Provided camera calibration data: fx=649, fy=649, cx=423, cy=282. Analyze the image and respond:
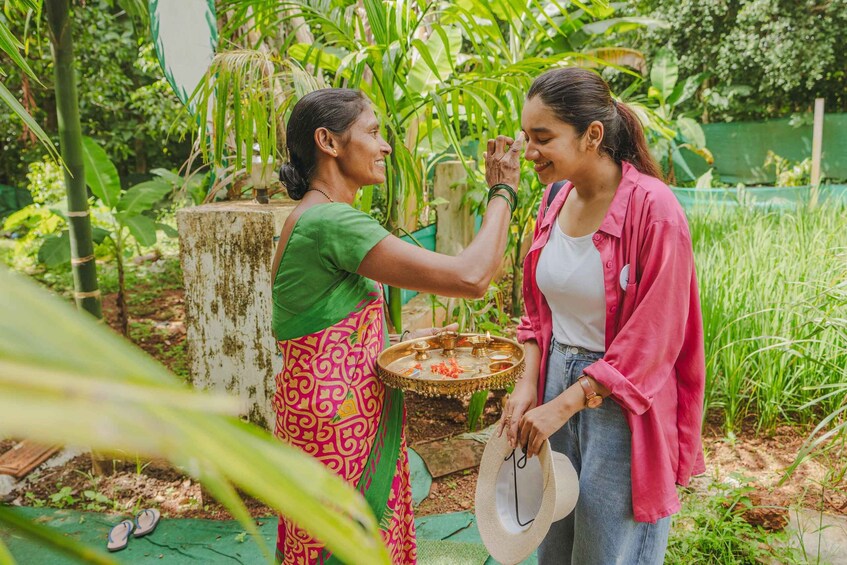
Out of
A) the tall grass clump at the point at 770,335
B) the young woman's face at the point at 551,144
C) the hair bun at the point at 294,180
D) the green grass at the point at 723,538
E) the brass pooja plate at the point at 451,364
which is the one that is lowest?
the green grass at the point at 723,538

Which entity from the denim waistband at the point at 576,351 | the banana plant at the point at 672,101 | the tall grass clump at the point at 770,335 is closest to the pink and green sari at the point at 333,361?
the denim waistband at the point at 576,351

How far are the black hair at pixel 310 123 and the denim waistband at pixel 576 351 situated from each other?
2.65ft

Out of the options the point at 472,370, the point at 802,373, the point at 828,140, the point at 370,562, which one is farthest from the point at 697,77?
the point at 370,562

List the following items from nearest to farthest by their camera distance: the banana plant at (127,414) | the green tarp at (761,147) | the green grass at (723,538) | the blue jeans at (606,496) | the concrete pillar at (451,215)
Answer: the banana plant at (127,414) → the blue jeans at (606,496) → the green grass at (723,538) → the concrete pillar at (451,215) → the green tarp at (761,147)

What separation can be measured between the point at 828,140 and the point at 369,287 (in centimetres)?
1090

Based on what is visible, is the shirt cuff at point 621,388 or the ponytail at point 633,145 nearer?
the shirt cuff at point 621,388

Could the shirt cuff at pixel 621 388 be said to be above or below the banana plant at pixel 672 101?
below

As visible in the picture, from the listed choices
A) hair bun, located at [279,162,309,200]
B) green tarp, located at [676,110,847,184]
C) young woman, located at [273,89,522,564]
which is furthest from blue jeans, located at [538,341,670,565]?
green tarp, located at [676,110,847,184]

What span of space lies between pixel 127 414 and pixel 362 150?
158 cm

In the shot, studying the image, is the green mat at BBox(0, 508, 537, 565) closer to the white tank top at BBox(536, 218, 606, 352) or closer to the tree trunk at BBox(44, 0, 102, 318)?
A: the tree trunk at BBox(44, 0, 102, 318)

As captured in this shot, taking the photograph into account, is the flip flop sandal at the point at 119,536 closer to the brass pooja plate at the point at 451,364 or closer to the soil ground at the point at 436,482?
the soil ground at the point at 436,482

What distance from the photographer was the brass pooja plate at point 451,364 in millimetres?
1739

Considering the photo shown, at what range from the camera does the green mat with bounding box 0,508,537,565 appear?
2.54m

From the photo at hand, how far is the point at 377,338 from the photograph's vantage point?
1.85m
